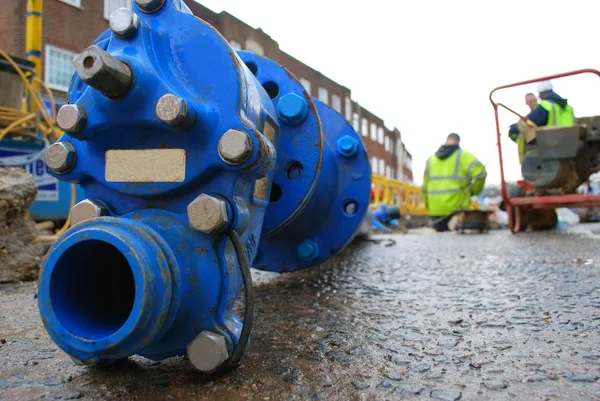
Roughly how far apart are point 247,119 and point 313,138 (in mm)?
614

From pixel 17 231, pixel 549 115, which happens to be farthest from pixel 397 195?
pixel 17 231

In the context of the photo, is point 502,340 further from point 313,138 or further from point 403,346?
point 313,138

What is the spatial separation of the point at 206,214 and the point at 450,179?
6.14 m

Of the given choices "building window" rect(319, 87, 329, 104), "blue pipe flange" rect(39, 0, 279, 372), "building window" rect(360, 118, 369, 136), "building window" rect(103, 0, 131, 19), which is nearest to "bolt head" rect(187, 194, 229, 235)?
"blue pipe flange" rect(39, 0, 279, 372)

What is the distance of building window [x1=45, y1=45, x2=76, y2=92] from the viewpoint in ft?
41.2

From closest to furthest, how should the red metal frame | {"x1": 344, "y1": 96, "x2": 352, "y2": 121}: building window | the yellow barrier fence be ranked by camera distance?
the red metal frame < the yellow barrier fence < {"x1": 344, "y1": 96, "x2": 352, "y2": 121}: building window

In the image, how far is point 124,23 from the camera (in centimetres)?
122

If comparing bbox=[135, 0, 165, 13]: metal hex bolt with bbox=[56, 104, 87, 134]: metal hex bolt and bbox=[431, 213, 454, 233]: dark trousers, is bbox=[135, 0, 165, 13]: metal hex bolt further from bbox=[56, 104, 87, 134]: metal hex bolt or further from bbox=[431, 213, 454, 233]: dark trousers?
bbox=[431, 213, 454, 233]: dark trousers

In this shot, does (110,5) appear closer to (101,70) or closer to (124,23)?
(124,23)

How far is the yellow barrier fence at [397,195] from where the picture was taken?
475 inches

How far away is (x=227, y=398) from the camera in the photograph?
1003 mm

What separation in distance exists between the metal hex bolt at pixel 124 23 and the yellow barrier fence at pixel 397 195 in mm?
9248

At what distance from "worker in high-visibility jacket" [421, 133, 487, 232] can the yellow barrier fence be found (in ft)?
10.9

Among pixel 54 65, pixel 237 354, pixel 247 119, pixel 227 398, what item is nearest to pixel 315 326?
pixel 237 354
